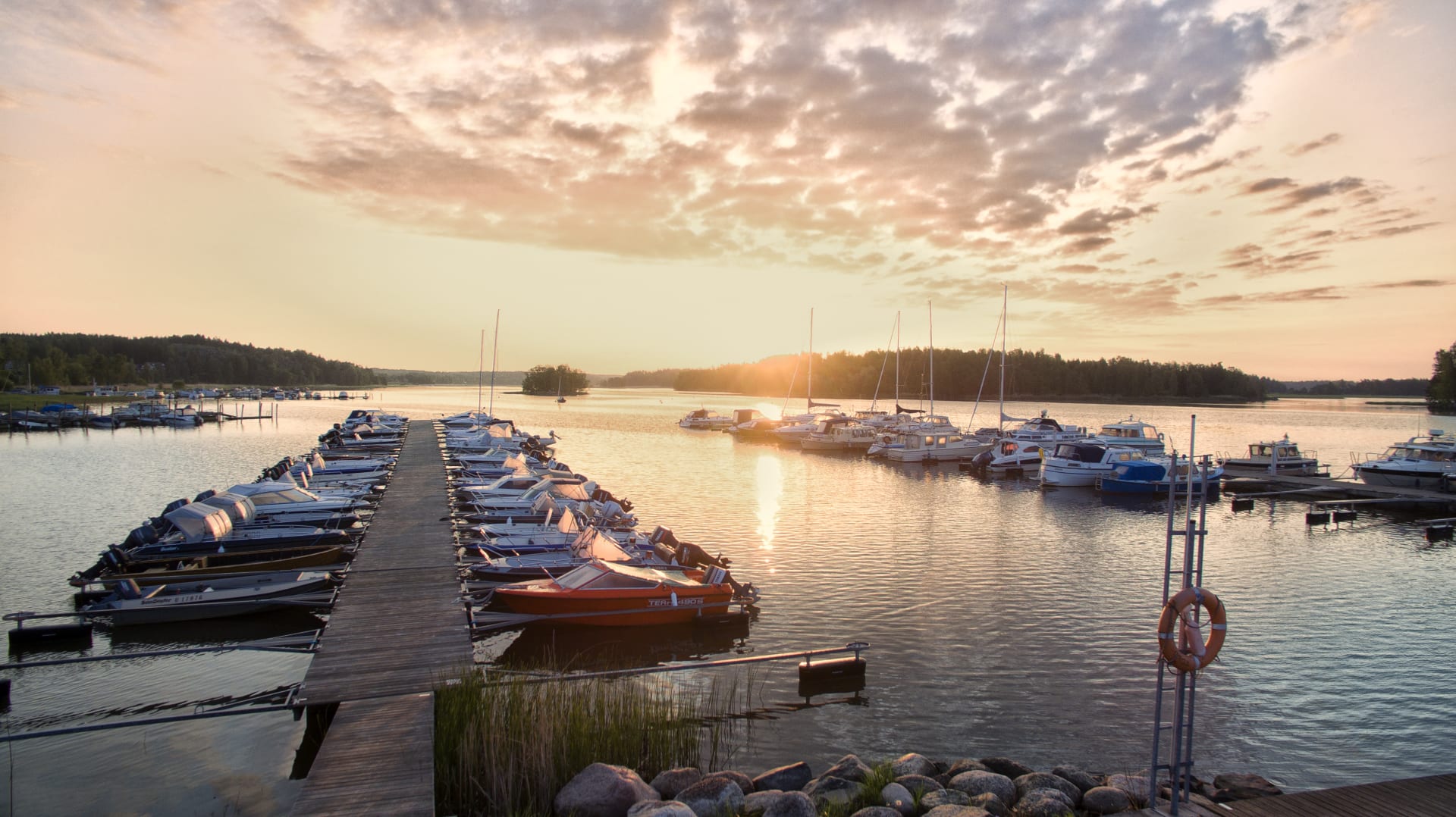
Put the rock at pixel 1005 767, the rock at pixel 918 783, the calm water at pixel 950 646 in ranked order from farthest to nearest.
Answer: the calm water at pixel 950 646
the rock at pixel 1005 767
the rock at pixel 918 783

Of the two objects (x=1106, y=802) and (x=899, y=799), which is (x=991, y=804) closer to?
(x=899, y=799)

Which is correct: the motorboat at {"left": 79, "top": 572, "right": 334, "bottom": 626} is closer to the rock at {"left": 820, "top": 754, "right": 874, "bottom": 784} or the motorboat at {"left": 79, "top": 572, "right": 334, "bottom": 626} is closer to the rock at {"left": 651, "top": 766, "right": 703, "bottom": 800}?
the rock at {"left": 651, "top": 766, "right": 703, "bottom": 800}

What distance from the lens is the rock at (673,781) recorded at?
8.52m

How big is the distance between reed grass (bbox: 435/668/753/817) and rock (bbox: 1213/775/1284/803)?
6.08 metres

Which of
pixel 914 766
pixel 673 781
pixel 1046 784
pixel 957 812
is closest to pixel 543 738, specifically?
pixel 673 781

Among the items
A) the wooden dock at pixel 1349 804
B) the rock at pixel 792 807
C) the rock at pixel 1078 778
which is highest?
the wooden dock at pixel 1349 804

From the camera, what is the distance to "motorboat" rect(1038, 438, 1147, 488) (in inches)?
1667

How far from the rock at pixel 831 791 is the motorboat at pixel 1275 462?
147 feet

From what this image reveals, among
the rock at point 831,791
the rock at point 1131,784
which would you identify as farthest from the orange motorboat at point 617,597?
the rock at point 1131,784

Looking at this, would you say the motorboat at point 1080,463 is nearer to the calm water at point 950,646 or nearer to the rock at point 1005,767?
the calm water at point 950,646

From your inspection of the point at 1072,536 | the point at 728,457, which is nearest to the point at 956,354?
the point at 728,457

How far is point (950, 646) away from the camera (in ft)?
51.1

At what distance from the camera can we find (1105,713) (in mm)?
12414

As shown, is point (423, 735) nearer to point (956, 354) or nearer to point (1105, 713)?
point (1105, 713)
